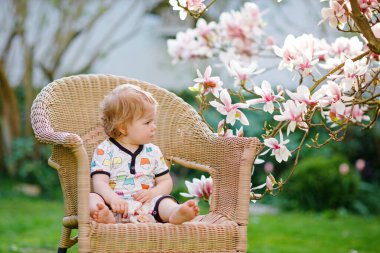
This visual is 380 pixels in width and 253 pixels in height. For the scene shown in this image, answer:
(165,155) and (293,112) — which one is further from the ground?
(293,112)

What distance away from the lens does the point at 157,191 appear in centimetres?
265

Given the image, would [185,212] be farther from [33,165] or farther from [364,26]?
[33,165]

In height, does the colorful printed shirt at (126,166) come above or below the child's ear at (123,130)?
below

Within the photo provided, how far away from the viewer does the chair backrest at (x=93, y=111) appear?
2803 mm

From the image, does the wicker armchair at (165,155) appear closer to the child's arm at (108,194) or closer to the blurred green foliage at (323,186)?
the child's arm at (108,194)

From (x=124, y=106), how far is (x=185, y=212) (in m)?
0.52

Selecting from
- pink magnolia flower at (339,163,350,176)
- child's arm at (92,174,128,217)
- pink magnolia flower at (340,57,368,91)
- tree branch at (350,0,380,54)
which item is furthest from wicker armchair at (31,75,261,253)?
pink magnolia flower at (339,163,350,176)

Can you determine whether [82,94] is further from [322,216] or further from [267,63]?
[267,63]


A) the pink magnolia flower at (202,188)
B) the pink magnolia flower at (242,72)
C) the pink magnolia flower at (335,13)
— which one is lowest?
the pink magnolia flower at (202,188)

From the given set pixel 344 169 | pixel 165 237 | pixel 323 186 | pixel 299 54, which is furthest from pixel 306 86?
pixel 323 186

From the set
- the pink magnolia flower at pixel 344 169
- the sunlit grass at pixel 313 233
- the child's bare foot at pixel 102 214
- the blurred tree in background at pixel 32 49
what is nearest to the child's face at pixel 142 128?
the child's bare foot at pixel 102 214

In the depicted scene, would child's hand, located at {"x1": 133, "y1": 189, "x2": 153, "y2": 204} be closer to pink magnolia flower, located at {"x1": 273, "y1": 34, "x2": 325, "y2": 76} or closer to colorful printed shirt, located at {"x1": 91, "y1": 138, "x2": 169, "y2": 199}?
colorful printed shirt, located at {"x1": 91, "y1": 138, "x2": 169, "y2": 199}

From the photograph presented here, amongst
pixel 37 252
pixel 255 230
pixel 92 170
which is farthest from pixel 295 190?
pixel 92 170

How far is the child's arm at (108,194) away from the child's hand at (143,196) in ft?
0.33
